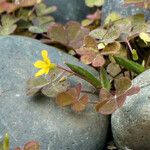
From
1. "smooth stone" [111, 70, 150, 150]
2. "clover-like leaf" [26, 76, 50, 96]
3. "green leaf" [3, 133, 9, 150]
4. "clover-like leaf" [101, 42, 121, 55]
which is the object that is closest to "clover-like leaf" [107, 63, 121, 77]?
"clover-like leaf" [101, 42, 121, 55]

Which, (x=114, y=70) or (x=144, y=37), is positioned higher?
(x=144, y=37)

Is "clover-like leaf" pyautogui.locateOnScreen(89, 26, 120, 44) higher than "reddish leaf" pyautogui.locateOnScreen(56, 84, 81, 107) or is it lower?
higher

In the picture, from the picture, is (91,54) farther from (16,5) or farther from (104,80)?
(16,5)

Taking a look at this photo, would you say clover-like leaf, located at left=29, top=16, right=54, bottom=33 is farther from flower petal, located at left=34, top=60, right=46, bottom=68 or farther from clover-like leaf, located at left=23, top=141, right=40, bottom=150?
clover-like leaf, located at left=23, top=141, right=40, bottom=150

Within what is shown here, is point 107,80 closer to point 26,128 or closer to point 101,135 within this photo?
point 101,135

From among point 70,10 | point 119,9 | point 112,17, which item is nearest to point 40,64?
point 112,17

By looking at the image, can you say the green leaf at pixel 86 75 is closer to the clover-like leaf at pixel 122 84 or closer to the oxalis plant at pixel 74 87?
the oxalis plant at pixel 74 87
